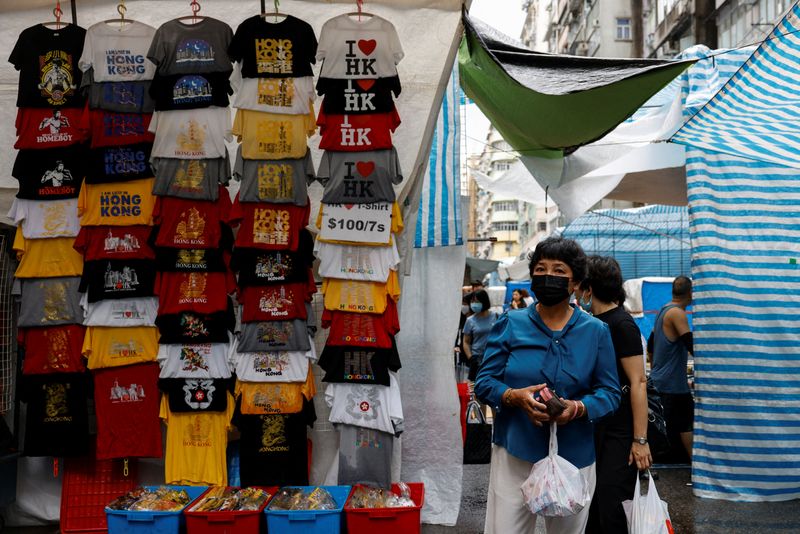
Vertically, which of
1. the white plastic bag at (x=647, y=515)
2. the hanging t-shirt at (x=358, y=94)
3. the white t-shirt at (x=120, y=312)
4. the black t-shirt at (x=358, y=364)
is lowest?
the white plastic bag at (x=647, y=515)

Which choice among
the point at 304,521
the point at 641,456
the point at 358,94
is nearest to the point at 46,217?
the point at 358,94

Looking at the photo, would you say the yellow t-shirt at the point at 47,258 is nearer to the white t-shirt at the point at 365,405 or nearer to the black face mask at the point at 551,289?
the white t-shirt at the point at 365,405

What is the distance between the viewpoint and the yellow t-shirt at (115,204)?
564 cm

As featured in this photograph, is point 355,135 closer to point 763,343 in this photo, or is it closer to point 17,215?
point 17,215

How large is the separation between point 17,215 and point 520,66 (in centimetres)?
364

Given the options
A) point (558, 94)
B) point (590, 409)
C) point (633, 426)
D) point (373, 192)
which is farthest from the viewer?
point (373, 192)

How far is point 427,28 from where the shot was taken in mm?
5988

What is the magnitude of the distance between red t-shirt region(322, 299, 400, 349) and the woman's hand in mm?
1947

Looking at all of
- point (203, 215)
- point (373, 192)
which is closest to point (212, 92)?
point (203, 215)

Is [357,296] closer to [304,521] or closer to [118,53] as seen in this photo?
[304,521]

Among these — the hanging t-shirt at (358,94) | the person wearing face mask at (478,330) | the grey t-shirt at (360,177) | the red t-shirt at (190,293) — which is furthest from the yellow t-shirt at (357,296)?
the person wearing face mask at (478,330)

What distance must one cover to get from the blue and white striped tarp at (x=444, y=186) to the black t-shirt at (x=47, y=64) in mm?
2649

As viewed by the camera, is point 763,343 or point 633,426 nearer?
point 633,426

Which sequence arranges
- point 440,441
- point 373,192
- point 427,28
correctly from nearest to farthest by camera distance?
point 373,192 < point 427,28 < point 440,441
